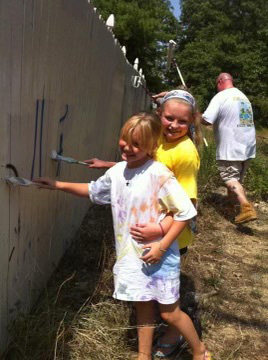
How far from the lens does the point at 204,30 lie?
37.4 meters

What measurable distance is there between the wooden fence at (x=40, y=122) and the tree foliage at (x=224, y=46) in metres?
Result: 22.9

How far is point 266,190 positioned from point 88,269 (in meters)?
3.72

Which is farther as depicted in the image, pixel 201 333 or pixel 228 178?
pixel 228 178

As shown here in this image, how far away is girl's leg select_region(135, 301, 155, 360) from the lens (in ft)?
7.88

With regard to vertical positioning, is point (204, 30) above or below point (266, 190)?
above

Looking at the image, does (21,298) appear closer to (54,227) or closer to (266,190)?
(54,227)

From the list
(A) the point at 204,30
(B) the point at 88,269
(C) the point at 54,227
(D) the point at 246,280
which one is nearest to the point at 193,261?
(D) the point at 246,280

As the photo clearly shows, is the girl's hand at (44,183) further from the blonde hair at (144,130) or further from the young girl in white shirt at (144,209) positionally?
the blonde hair at (144,130)

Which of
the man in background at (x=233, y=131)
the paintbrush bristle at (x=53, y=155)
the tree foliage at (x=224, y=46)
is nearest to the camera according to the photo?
the paintbrush bristle at (x=53, y=155)

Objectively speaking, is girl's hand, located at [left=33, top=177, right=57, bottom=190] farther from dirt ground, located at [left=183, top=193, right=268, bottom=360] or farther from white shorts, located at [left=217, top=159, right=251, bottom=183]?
white shorts, located at [left=217, top=159, right=251, bottom=183]

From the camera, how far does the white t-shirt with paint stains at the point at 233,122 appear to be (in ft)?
17.5

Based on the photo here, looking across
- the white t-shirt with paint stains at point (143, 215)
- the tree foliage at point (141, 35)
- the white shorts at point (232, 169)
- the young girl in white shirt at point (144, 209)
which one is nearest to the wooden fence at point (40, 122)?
the young girl in white shirt at point (144, 209)

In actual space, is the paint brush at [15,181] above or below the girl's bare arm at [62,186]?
above

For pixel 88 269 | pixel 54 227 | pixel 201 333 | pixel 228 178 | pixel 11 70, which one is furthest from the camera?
pixel 228 178
